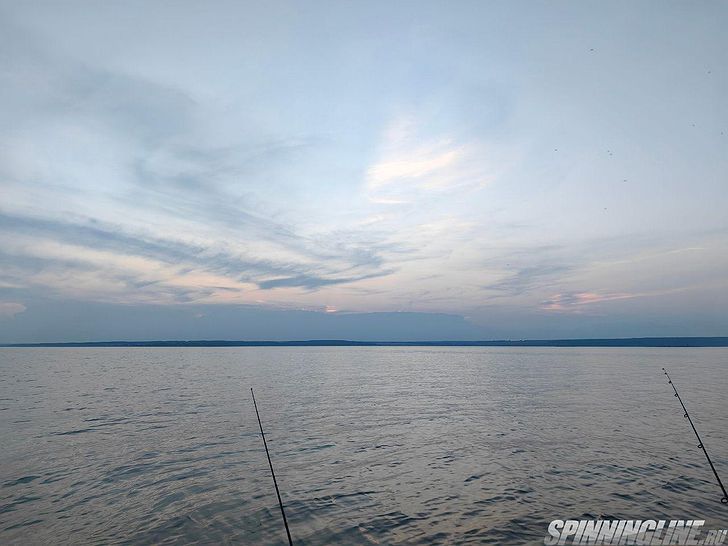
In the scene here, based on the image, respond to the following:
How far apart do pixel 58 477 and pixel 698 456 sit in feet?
88.8

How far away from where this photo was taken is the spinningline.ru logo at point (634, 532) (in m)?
10.9

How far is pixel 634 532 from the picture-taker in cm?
1142

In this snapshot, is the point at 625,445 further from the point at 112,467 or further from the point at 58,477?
the point at 58,477

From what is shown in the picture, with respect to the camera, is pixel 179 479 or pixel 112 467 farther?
pixel 112 467

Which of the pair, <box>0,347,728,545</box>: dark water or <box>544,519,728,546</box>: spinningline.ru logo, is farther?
<box>0,347,728,545</box>: dark water

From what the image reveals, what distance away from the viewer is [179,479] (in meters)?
16.3

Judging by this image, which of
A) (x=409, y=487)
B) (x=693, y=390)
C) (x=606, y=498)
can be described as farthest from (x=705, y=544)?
(x=693, y=390)

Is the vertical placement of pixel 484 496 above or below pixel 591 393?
above

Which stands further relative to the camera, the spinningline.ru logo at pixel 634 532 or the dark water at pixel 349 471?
the dark water at pixel 349 471

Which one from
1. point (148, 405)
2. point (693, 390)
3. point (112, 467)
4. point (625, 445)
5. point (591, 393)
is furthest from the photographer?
point (693, 390)

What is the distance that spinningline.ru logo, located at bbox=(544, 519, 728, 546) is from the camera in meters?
10.9

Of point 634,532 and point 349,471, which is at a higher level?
point 349,471

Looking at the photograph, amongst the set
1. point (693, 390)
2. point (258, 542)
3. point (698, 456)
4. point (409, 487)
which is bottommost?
point (693, 390)

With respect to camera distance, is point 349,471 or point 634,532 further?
point 349,471
